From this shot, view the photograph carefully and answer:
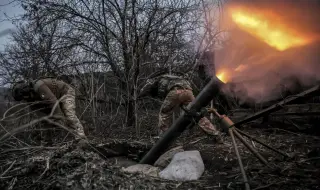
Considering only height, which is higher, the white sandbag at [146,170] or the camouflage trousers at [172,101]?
the camouflage trousers at [172,101]

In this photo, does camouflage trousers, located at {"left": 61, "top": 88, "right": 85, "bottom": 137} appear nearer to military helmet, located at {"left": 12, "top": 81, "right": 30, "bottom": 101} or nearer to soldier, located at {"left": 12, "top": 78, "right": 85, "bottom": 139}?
soldier, located at {"left": 12, "top": 78, "right": 85, "bottom": 139}

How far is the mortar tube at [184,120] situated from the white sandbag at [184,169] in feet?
1.30

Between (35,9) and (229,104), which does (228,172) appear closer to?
(229,104)

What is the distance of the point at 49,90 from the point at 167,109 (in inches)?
92.3

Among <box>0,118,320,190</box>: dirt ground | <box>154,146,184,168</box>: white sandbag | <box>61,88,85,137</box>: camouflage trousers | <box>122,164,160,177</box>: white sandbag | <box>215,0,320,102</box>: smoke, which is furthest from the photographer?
<box>61,88,85,137</box>: camouflage trousers

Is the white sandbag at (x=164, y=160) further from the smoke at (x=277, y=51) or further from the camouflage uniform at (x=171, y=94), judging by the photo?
the camouflage uniform at (x=171, y=94)

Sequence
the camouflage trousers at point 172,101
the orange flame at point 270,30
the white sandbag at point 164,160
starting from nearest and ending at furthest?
1. the orange flame at point 270,30
2. the white sandbag at point 164,160
3. the camouflage trousers at point 172,101

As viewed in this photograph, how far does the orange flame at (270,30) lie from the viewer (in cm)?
320

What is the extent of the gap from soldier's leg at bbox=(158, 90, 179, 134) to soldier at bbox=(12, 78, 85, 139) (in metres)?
1.63

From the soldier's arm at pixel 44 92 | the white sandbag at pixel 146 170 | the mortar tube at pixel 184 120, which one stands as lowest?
the white sandbag at pixel 146 170

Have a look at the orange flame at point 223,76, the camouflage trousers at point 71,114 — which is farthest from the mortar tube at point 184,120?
the camouflage trousers at point 71,114

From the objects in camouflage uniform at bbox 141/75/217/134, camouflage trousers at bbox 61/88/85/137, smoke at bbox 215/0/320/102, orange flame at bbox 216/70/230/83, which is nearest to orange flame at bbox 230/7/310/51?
smoke at bbox 215/0/320/102

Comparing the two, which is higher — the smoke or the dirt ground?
the smoke

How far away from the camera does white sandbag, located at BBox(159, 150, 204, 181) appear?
322cm
